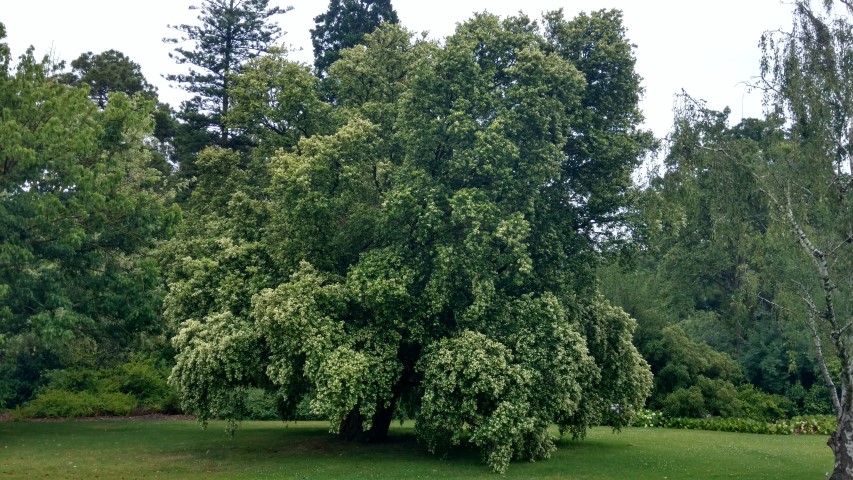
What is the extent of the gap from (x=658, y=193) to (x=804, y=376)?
92.0ft

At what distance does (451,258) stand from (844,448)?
401 inches

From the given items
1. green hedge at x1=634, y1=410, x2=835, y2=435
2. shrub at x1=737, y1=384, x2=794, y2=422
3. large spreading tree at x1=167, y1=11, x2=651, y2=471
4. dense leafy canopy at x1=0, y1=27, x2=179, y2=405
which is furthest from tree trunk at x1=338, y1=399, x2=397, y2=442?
shrub at x1=737, y1=384, x2=794, y2=422

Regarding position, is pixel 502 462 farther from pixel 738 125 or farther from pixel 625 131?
pixel 738 125

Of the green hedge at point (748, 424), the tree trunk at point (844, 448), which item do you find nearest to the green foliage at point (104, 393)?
the green hedge at point (748, 424)

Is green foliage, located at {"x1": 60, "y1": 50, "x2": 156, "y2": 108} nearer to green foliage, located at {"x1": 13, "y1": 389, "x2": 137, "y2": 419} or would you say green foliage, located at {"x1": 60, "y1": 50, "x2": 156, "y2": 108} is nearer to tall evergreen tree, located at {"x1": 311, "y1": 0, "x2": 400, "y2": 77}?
tall evergreen tree, located at {"x1": 311, "y1": 0, "x2": 400, "y2": 77}

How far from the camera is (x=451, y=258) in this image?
67.8 feet

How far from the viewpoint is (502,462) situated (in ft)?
65.8

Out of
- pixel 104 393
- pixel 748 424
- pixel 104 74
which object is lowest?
pixel 748 424

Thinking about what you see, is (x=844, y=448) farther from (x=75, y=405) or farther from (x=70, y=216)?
(x=75, y=405)

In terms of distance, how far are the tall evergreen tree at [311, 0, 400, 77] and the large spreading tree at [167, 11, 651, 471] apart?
62.4 feet

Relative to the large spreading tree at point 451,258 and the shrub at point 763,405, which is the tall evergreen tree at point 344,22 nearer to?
the large spreading tree at point 451,258

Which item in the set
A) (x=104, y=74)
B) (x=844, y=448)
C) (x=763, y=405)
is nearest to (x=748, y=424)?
(x=763, y=405)

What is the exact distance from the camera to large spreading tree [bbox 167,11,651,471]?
68.0ft

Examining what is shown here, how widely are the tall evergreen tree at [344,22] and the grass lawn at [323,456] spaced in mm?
22216
